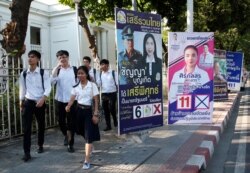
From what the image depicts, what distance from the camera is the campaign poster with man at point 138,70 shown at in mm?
7711

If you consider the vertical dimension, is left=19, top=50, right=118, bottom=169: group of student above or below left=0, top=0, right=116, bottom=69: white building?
below

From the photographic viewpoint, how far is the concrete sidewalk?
635 centimetres

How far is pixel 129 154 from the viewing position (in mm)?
7230

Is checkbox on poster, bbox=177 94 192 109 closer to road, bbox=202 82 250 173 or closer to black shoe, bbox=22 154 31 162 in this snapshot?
road, bbox=202 82 250 173

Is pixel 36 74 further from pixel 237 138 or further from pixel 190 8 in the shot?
pixel 190 8

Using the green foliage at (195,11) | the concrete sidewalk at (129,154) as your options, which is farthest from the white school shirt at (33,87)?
the green foliage at (195,11)

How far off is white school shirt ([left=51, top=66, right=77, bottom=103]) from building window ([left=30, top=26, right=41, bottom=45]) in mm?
26508

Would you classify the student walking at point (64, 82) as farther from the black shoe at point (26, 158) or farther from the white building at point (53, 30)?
the white building at point (53, 30)

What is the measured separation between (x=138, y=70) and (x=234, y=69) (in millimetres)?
14487

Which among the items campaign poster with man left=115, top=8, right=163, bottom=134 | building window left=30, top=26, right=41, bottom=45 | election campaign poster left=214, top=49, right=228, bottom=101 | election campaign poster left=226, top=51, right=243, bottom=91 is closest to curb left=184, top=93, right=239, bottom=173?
campaign poster with man left=115, top=8, right=163, bottom=134

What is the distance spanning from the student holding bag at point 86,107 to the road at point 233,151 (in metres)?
1.98

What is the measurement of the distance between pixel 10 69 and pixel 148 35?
283cm

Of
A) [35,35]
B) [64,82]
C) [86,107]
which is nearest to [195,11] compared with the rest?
[64,82]

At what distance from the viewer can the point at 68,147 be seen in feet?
24.6
